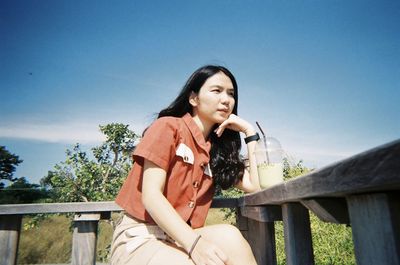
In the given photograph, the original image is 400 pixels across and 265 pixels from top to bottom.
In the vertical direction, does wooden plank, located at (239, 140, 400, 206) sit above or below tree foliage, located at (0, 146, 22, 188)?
below

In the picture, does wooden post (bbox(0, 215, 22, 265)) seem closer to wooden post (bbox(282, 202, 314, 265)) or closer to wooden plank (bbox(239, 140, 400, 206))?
wooden post (bbox(282, 202, 314, 265))

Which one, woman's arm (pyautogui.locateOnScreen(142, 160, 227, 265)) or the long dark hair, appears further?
the long dark hair

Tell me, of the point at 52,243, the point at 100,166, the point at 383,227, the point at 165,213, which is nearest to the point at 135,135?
the point at 100,166

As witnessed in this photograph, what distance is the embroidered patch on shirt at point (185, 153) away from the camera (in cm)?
145

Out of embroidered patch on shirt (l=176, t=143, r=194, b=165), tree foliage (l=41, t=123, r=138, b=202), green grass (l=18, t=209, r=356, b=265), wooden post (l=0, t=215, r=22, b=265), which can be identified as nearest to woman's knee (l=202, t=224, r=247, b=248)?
embroidered patch on shirt (l=176, t=143, r=194, b=165)

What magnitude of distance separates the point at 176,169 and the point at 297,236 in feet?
2.20

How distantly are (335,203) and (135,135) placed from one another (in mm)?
9644

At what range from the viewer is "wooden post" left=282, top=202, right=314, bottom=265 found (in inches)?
39.3

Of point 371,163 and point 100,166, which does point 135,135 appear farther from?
point 371,163

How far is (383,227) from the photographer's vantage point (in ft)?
1.59

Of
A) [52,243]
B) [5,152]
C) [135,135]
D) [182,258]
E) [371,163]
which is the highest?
[5,152]

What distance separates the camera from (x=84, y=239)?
175 cm

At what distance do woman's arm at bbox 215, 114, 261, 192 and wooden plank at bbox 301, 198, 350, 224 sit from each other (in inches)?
42.8

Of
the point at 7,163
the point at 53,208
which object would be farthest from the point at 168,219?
the point at 7,163
